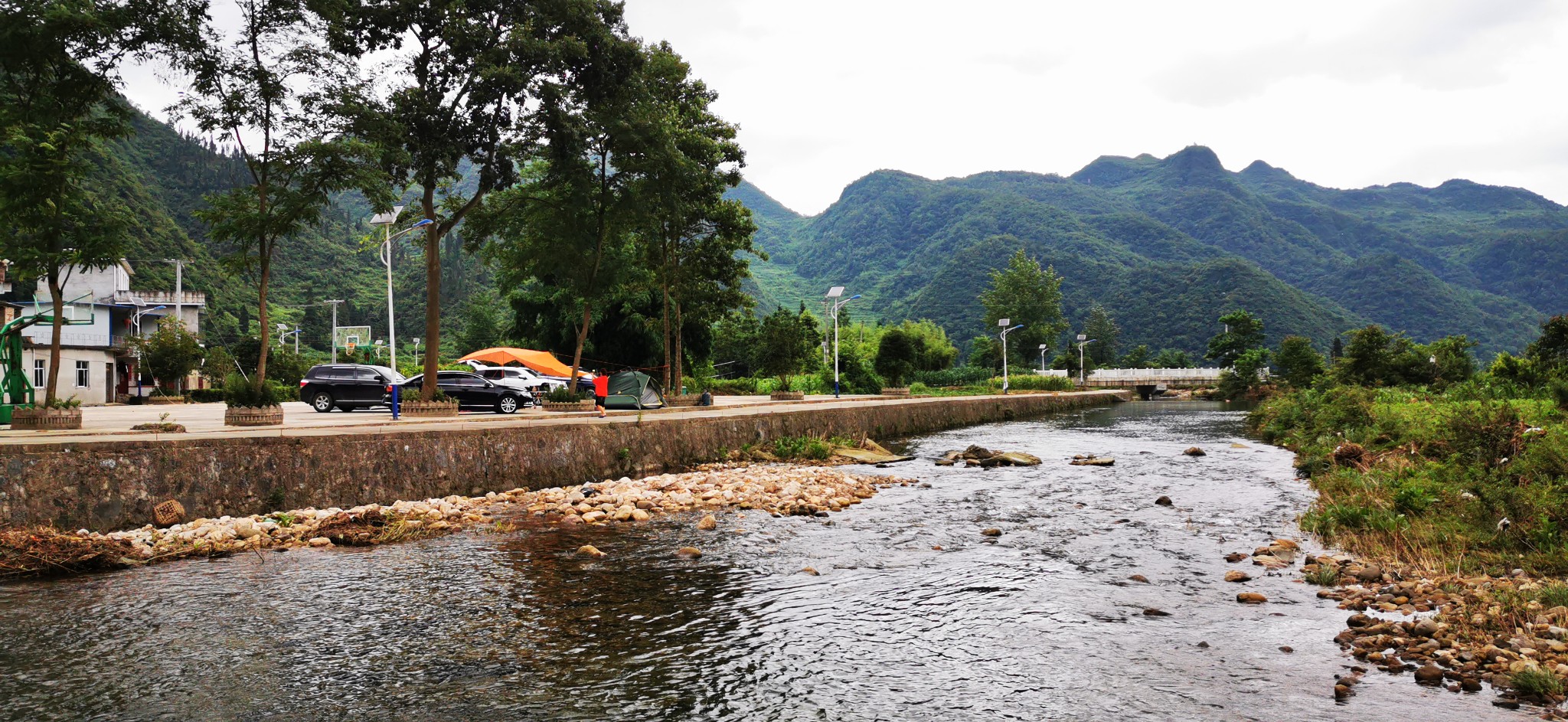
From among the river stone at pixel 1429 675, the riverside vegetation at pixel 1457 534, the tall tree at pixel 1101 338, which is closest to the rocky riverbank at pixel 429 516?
the riverside vegetation at pixel 1457 534

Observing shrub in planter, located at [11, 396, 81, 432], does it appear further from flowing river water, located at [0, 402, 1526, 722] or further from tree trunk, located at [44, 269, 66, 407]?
flowing river water, located at [0, 402, 1526, 722]

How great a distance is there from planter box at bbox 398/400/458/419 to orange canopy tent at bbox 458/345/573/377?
54.8 feet

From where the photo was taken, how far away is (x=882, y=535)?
13336 mm

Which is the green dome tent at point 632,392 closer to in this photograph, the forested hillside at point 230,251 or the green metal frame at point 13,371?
the green metal frame at point 13,371

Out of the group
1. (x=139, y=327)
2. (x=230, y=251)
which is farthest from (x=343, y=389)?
(x=230, y=251)

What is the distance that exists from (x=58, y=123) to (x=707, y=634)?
1842cm

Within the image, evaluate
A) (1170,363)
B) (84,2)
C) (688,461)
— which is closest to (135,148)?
(84,2)

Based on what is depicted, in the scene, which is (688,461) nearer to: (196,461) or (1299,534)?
(196,461)

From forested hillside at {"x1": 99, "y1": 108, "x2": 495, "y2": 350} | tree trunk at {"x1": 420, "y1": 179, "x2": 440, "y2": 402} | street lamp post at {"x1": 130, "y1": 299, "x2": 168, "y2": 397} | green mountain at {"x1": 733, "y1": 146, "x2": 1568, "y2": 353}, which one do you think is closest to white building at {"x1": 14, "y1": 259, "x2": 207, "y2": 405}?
street lamp post at {"x1": 130, "y1": 299, "x2": 168, "y2": 397}

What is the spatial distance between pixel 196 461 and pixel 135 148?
114977 millimetres

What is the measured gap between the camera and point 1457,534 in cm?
1059

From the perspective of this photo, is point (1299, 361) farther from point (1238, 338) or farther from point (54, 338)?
point (54, 338)

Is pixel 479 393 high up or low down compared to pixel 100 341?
down

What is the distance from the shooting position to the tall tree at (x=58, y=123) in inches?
671
